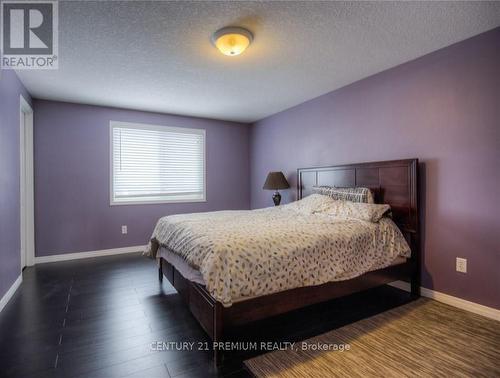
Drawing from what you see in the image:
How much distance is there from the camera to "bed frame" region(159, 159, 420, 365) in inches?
69.0

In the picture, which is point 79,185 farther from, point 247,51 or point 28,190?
point 247,51

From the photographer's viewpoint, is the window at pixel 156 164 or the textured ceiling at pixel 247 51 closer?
the textured ceiling at pixel 247 51

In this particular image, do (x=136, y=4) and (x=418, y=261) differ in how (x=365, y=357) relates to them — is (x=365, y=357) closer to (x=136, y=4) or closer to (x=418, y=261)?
(x=418, y=261)

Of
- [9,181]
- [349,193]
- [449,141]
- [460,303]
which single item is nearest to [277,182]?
[349,193]

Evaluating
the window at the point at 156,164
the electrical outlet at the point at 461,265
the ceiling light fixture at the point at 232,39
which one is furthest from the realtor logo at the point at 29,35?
the electrical outlet at the point at 461,265

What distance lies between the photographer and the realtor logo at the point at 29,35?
196 centimetres

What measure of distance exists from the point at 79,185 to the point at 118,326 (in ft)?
9.14

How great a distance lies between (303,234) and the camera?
2.13 metres

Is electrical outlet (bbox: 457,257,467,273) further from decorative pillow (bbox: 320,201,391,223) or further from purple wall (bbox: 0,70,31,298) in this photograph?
purple wall (bbox: 0,70,31,298)

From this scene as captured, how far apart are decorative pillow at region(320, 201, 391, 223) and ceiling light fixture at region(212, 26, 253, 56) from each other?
1.85 m

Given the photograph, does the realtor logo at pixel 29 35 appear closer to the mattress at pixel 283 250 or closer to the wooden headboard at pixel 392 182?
the mattress at pixel 283 250

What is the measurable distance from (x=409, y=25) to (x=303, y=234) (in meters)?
1.90

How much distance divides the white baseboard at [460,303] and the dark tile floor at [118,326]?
0.18 metres

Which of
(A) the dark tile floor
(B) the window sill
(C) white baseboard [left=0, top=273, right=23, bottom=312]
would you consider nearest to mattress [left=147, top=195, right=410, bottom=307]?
(A) the dark tile floor
